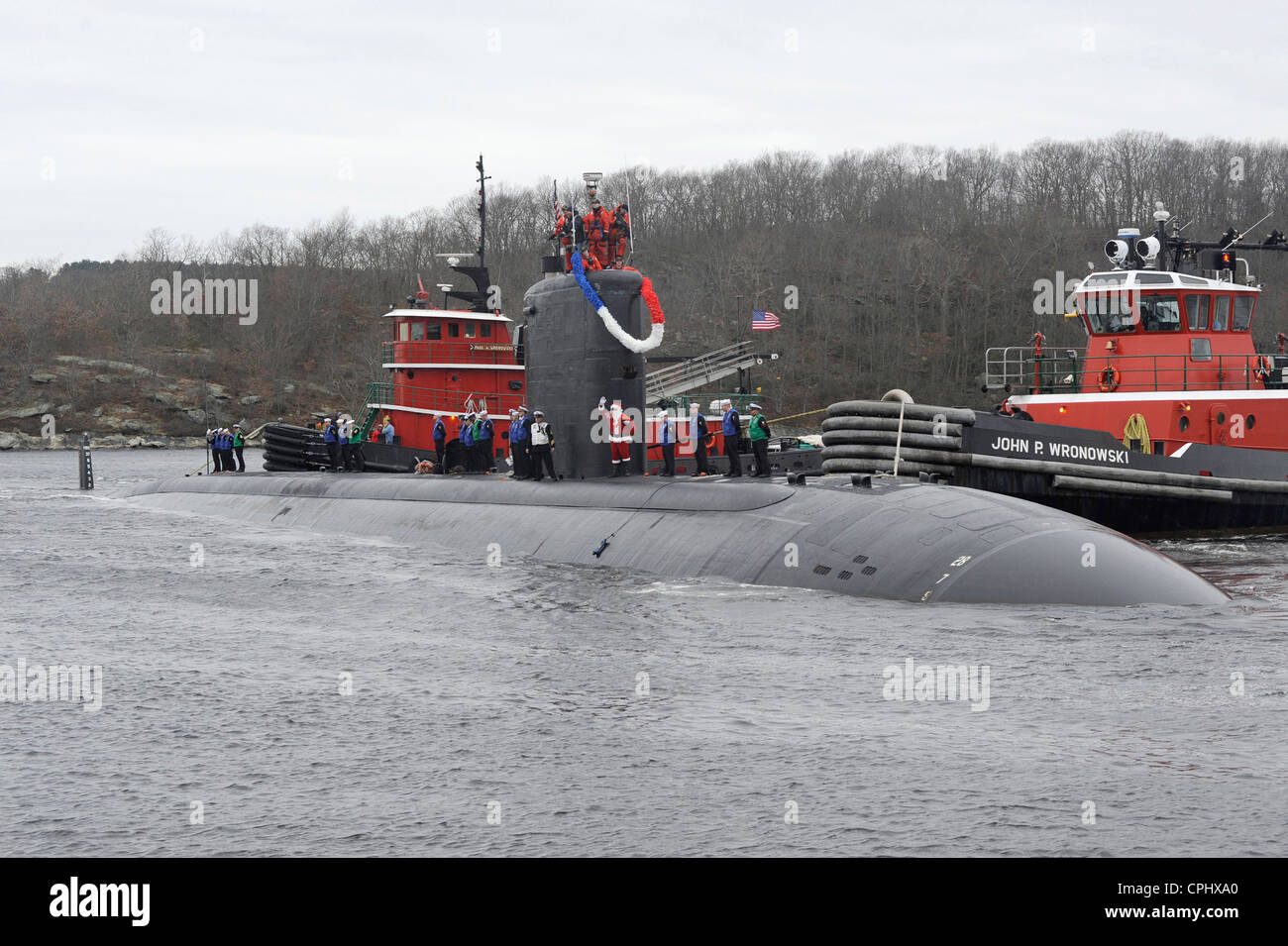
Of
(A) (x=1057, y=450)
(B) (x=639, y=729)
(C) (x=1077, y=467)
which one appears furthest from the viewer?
(A) (x=1057, y=450)

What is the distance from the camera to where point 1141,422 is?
88.3 ft

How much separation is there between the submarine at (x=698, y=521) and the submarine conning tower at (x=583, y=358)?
0.02 m

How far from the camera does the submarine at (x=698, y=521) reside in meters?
14.5

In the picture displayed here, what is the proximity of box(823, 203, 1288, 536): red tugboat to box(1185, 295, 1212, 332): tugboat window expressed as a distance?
28 millimetres

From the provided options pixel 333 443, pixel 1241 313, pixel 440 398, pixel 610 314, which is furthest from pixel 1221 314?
pixel 440 398

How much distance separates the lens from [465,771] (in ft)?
30.6

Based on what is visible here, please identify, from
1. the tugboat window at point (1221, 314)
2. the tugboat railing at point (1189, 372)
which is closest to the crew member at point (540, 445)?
the tugboat railing at point (1189, 372)

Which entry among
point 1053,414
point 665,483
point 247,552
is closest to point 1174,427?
point 1053,414

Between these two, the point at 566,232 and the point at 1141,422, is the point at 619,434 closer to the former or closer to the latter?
the point at 566,232

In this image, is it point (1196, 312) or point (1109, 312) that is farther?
point (1109, 312)

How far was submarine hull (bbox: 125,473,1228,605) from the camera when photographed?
14.4 metres

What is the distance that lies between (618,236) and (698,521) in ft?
15.7

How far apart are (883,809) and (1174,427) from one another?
20.9 m
